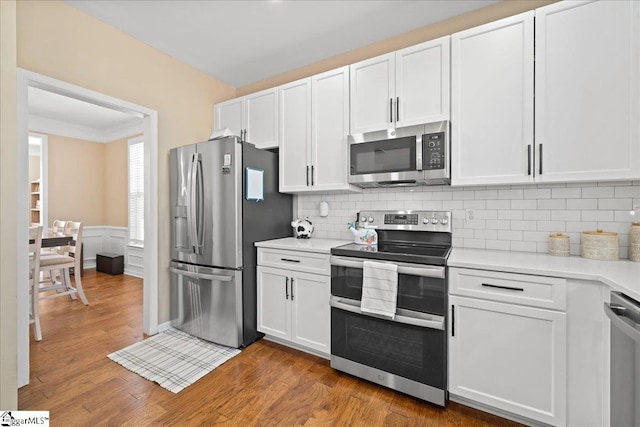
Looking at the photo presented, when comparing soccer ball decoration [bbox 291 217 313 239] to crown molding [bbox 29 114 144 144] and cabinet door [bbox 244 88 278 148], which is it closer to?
cabinet door [bbox 244 88 278 148]

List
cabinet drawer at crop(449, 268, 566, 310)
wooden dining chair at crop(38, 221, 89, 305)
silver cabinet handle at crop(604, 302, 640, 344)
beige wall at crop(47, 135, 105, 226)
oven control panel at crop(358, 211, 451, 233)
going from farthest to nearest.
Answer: beige wall at crop(47, 135, 105, 226)
wooden dining chair at crop(38, 221, 89, 305)
oven control panel at crop(358, 211, 451, 233)
cabinet drawer at crop(449, 268, 566, 310)
silver cabinet handle at crop(604, 302, 640, 344)

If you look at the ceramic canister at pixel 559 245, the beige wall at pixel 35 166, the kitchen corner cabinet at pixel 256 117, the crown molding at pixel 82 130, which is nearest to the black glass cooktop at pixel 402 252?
the ceramic canister at pixel 559 245

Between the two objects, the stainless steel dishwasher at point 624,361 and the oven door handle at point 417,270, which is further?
the oven door handle at point 417,270

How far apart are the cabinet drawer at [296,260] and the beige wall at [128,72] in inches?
46.8

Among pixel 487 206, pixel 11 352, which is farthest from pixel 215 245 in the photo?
pixel 487 206

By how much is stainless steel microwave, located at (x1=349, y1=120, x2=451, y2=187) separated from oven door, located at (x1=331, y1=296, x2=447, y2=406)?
1.01 meters

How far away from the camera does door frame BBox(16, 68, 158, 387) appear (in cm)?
192

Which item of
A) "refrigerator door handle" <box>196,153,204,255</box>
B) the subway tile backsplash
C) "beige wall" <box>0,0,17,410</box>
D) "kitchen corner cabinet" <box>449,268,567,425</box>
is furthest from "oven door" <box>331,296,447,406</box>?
"beige wall" <box>0,0,17,410</box>

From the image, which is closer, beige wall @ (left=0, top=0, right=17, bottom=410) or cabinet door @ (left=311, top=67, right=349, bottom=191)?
beige wall @ (left=0, top=0, right=17, bottom=410)

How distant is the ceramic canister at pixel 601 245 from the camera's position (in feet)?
5.56

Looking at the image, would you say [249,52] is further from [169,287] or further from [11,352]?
[11,352]

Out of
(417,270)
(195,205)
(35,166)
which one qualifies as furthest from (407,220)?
(35,166)

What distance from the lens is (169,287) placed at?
2.95 metres

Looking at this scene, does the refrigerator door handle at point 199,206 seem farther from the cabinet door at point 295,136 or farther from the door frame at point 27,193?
the cabinet door at point 295,136
